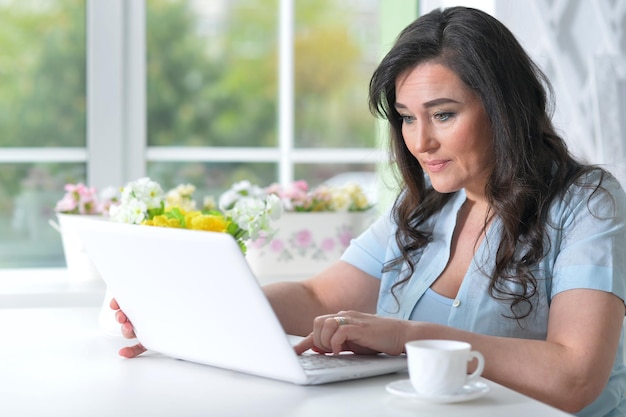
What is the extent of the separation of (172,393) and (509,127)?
0.79 meters

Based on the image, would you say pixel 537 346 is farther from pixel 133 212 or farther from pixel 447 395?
pixel 133 212

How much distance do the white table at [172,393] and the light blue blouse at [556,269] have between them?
0.40 metres

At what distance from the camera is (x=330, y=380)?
3.89ft

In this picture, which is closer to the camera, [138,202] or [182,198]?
[138,202]

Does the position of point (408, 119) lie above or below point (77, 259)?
above

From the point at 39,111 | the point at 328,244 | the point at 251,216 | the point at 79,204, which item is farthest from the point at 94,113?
the point at 251,216

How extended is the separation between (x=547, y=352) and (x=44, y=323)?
0.91m

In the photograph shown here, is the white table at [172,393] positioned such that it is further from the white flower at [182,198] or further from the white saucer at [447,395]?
the white flower at [182,198]

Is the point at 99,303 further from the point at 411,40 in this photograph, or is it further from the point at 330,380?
the point at 330,380

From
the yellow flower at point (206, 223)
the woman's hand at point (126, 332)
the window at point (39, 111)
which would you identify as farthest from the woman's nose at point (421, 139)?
the window at point (39, 111)

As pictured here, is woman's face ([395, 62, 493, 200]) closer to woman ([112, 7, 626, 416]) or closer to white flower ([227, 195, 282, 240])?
woman ([112, 7, 626, 416])

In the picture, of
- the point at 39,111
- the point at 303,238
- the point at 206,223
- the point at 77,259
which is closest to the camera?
the point at 206,223

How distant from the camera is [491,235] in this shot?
1713 mm

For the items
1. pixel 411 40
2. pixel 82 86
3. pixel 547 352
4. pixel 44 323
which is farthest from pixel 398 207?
pixel 82 86
